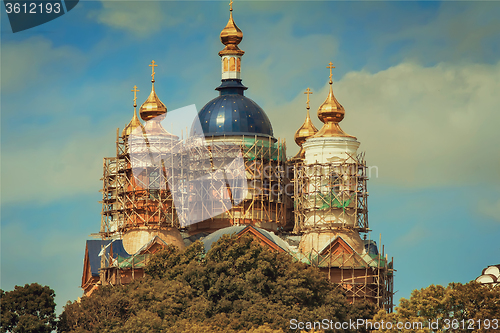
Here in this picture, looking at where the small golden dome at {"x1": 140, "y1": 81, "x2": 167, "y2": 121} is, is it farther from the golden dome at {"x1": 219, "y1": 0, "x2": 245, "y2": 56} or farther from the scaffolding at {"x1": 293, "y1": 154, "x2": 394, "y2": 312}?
the scaffolding at {"x1": 293, "y1": 154, "x2": 394, "y2": 312}

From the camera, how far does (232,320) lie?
54.6 metres

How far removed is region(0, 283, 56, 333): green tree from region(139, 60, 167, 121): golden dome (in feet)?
51.9

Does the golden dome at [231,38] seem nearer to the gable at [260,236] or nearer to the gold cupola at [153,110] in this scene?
the gold cupola at [153,110]

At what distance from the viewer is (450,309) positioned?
5297cm

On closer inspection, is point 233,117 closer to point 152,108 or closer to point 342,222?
point 152,108

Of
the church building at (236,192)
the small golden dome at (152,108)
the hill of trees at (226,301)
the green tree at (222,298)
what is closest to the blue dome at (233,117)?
the church building at (236,192)

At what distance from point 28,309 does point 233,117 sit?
62.7 feet

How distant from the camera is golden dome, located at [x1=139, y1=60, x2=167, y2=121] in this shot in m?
71.6

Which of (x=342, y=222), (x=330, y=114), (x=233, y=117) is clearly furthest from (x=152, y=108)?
(x=342, y=222)

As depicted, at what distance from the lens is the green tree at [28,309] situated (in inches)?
2247

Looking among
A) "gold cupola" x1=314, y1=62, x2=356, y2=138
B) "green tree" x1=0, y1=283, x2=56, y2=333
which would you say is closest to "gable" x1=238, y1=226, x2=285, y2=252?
"gold cupola" x1=314, y1=62, x2=356, y2=138

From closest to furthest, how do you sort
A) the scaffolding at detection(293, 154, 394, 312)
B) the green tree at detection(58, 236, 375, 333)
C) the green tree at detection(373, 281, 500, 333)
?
the green tree at detection(373, 281, 500, 333) → the green tree at detection(58, 236, 375, 333) → the scaffolding at detection(293, 154, 394, 312)

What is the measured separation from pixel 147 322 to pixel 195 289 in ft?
12.2

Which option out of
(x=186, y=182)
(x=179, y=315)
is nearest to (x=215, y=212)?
(x=186, y=182)
